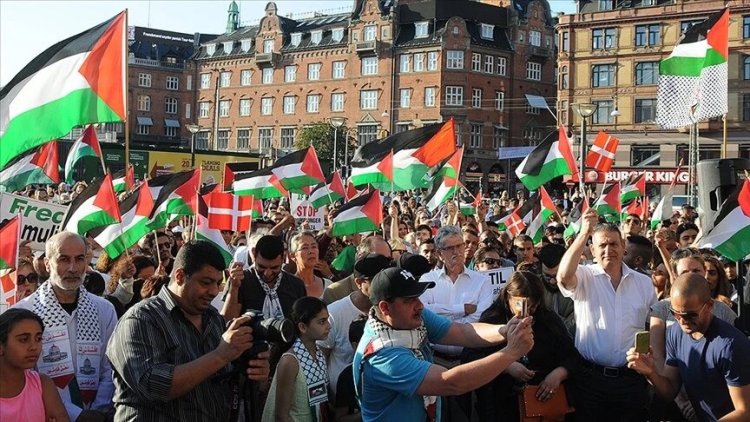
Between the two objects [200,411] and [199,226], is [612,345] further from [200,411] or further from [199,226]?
[199,226]

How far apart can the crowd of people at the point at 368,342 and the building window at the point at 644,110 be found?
5254 centimetres

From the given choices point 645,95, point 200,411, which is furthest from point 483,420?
point 645,95

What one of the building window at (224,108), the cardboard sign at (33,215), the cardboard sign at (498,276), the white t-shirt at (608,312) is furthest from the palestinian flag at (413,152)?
the building window at (224,108)

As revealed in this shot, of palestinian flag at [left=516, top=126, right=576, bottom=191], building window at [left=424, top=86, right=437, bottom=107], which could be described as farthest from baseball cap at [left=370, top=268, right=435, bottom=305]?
building window at [left=424, top=86, right=437, bottom=107]

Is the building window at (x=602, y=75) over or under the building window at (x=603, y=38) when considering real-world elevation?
under

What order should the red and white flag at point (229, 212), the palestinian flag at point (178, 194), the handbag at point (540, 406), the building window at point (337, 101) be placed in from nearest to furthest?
the handbag at point (540, 406) → the palestinian flag at point (178, 194) → the red and white flag at point (229, 212) → the building window at point (337, 101)

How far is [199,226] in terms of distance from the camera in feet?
41.9

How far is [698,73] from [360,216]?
217 inches

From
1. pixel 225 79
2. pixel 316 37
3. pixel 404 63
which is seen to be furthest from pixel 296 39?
pixel 404 63

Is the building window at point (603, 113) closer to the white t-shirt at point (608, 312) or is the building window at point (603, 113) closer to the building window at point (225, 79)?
the building window at point (225, 79)

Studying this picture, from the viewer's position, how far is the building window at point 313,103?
245 ft

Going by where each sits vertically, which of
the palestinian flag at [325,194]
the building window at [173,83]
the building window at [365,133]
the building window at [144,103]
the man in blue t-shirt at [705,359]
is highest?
the building window at [173,83]

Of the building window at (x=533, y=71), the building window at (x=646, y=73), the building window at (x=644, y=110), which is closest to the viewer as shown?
the building window at (x=644, y=110)

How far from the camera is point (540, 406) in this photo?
6078 mm
